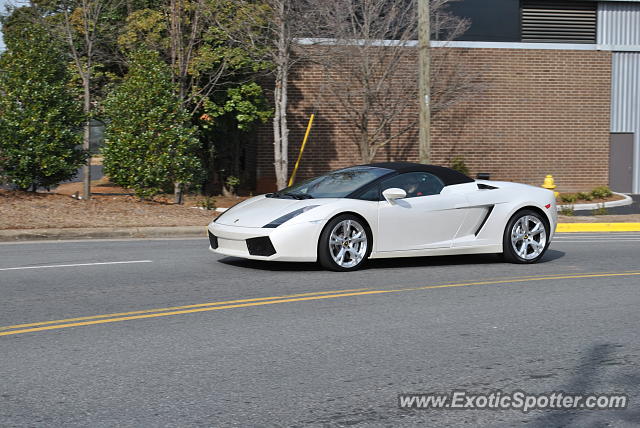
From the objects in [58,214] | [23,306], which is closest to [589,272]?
[23,306]

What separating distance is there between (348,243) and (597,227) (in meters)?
9.58

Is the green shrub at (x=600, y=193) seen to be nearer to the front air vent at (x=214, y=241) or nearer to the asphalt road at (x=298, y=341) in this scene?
the asphalt road at (x=298, y=341)

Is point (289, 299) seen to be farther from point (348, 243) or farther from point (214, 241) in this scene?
point (214, 241)

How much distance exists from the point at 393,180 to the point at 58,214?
7295 mm

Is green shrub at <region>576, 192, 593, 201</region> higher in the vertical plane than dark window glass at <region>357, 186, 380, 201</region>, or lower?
lower

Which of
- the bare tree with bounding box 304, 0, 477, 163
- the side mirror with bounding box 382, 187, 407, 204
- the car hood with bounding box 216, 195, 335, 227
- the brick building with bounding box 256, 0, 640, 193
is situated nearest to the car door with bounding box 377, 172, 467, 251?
the side mirror with bounding box 382, 187, 407, 204

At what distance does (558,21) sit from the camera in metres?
29.6

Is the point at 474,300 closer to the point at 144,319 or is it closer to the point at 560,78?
the point at 144,319

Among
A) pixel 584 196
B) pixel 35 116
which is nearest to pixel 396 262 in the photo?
pixel 35 116

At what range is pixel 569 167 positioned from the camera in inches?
1153

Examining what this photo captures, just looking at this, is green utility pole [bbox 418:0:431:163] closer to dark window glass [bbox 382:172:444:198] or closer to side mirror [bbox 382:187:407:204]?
dark window glass [bbox 382:172:444:198]

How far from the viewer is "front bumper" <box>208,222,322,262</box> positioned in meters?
Answer: 9.83

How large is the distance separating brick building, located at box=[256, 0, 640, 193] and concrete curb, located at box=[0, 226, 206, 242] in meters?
11.6

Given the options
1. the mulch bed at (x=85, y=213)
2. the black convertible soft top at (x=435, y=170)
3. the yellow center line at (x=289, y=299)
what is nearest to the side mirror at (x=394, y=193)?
the black convertible soft top at (x=435, y=170)
